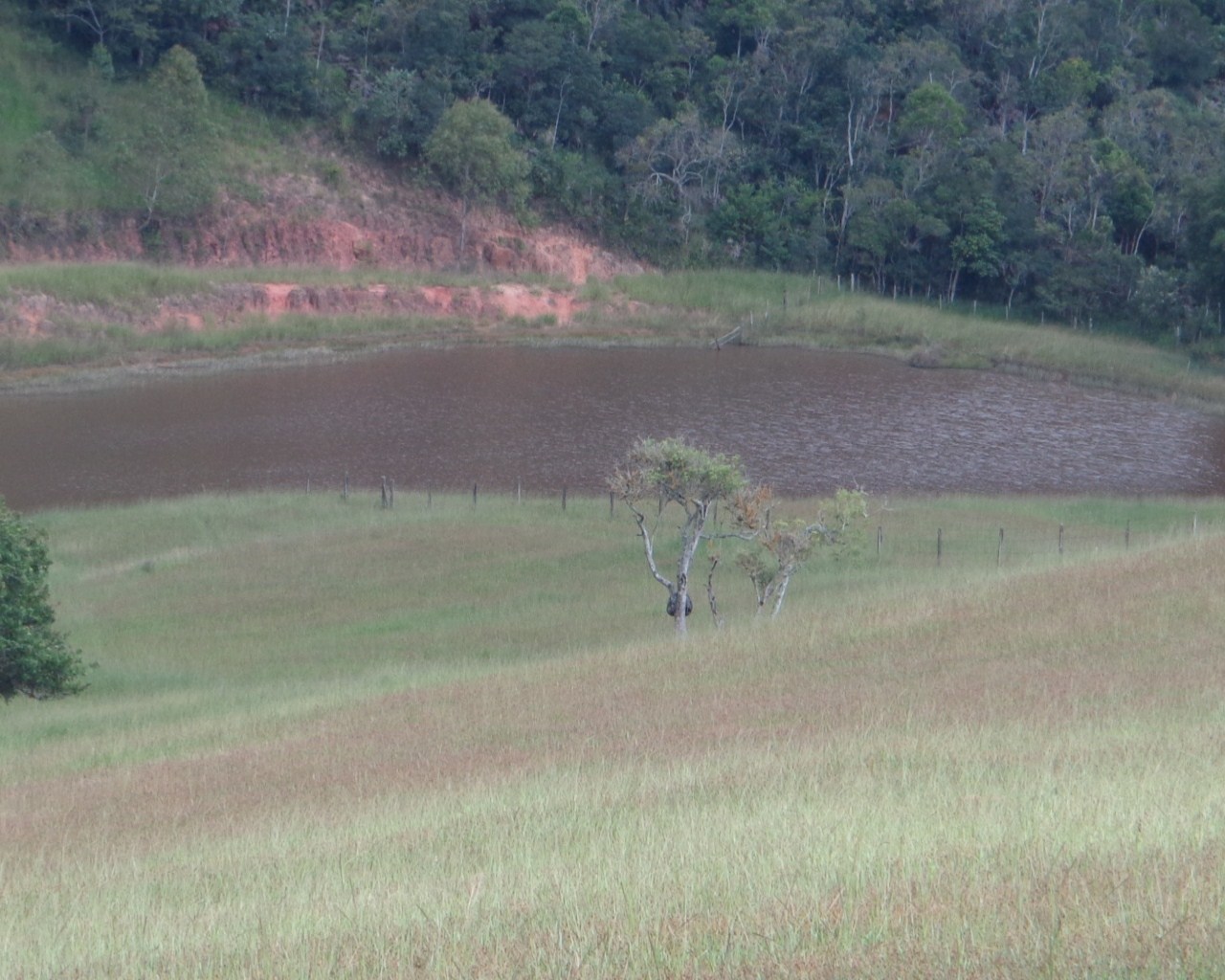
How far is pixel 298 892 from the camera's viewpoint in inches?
366

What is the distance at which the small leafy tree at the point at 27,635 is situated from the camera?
Result: 2347cm

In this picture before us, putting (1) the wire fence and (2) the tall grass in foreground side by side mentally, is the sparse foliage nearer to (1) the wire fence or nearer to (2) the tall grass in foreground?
(2) the tall grass in foreground

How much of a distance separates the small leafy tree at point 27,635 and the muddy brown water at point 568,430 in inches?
675

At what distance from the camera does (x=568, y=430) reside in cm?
5316

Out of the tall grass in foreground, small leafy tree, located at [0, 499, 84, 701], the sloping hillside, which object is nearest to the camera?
the tall grass in foreground

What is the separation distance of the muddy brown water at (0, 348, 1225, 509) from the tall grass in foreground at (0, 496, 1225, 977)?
11.7 metres

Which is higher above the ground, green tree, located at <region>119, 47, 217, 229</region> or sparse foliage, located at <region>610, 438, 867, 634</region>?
green tree, located at <region>119, 47, 217, 229</region>

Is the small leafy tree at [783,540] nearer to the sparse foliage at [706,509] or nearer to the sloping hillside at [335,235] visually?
the sparse foliage at [706,509]

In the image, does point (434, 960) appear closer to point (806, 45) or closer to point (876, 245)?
point (876, 245)

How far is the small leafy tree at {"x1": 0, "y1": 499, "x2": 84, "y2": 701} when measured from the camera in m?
23.5

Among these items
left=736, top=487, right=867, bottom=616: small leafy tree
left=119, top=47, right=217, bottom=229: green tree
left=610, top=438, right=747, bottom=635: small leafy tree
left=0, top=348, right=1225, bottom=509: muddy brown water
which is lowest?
left=0, top=348, right=1225, bottom=509: muddy brown water

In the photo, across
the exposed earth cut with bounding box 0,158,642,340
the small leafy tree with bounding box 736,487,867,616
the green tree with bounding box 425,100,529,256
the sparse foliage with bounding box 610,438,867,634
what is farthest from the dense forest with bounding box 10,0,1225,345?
the sparse foliage with bounding box 610,438,867,634

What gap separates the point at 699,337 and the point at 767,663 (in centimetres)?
6102

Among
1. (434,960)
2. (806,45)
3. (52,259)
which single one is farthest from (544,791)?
(806,45)
